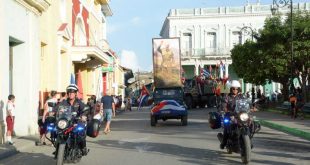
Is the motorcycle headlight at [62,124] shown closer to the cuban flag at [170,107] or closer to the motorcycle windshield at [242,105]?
the motorcycle windshield at [242,105]

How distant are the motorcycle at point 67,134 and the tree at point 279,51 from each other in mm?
27410

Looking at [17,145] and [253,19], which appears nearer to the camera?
[17,145]

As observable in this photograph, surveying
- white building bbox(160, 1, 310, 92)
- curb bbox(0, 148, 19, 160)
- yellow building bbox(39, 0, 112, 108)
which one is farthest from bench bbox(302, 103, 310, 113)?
white building bbox(160, 1, 310, 92)

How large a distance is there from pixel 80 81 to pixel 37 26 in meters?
15.9

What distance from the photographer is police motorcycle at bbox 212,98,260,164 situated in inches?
432

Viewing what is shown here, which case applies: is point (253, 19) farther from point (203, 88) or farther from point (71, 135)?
point (71, 135)

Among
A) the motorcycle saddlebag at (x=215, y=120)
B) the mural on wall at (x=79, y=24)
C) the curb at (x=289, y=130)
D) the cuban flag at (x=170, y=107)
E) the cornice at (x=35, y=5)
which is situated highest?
the mural on wall at (x=79, y=24)

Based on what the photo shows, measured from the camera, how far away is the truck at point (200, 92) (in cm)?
4788

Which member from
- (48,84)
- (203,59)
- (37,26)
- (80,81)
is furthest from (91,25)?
(203,59)

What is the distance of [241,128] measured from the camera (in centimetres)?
1123

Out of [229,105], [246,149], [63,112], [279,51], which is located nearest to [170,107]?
[229,105]

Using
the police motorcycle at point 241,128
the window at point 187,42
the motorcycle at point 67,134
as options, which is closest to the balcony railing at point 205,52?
the window at point 187,42

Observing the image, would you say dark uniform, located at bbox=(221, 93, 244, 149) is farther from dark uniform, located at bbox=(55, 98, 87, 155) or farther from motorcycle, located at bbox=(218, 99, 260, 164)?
dark uniform, located at bbox=(55, 98, 87, 155)

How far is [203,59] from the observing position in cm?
7594
